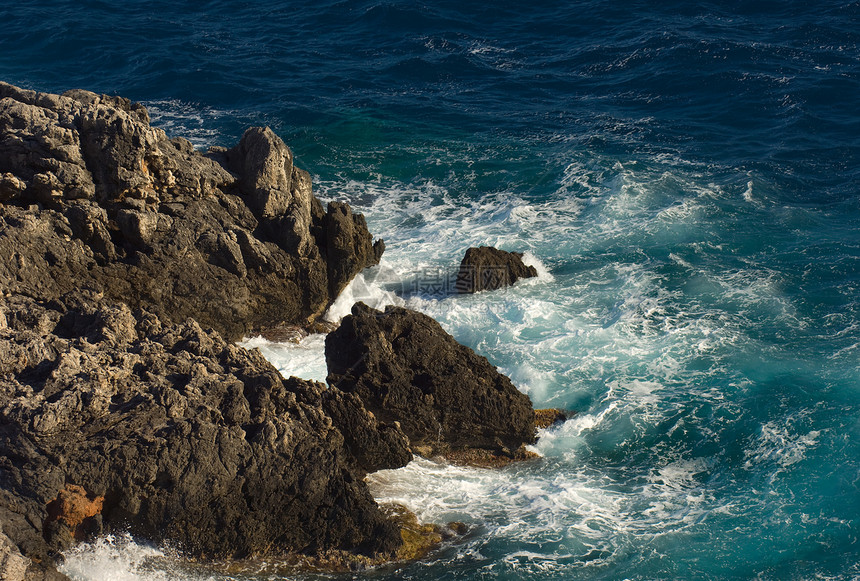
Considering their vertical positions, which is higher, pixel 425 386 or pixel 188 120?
pixel 188 120

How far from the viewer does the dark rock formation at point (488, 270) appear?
27406 mm

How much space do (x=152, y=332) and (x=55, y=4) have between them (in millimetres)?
43868

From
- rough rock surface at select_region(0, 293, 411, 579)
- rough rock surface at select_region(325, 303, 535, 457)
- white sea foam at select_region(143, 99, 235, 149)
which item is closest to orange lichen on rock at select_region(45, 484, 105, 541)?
rough rock surface at select_region(0, 293, 411, 579)

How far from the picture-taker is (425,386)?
65.9ft

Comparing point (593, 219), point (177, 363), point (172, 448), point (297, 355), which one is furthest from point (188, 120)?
point (172, 448)

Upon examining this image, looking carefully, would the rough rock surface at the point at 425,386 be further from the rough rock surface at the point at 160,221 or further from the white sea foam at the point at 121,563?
the white sea foam at the point at 121,563

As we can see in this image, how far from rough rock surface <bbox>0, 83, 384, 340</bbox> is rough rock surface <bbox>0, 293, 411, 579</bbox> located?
3.48 m

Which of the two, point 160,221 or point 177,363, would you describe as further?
point 160,221

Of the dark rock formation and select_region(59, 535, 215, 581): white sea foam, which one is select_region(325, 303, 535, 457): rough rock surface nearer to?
select_region(59, 535, 215, 581): white sea foam

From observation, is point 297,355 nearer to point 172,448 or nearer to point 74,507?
point 172,448

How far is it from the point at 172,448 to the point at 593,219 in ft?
67.4


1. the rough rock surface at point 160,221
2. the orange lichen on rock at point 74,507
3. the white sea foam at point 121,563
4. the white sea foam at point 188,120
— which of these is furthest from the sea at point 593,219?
the rough rock surface at point 160,221

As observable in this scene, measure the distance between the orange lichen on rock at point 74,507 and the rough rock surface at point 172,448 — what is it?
0.07 ft

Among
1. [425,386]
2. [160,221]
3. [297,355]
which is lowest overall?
[297,355]
